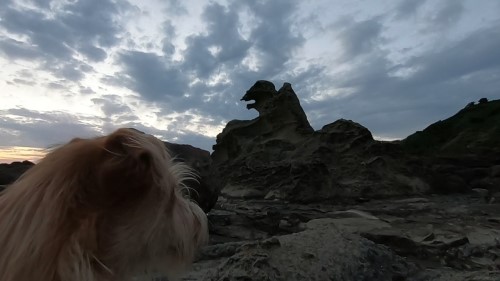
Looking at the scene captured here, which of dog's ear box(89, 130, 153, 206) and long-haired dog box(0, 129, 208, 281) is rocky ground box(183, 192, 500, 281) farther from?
dog's ear box(89, 130, 153, 206)

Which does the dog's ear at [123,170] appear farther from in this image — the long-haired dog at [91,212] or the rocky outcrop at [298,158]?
the rocky outcrop at [298,158]

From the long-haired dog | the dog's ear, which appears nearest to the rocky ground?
the long-haired dog

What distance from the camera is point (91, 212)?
7.34ft

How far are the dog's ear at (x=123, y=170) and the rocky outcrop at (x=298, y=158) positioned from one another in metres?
14.3

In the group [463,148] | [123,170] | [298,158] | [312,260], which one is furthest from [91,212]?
[463,148]

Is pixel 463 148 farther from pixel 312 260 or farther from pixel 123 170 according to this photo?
pixel 123 170

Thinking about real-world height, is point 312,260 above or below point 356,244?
below

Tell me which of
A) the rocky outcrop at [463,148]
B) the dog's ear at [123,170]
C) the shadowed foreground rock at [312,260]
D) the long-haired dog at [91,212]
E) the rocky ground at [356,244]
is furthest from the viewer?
the rocky outcrop at [463,148]

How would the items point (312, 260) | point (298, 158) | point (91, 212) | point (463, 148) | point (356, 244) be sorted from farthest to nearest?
point (463, 148)
point (298, 158)
point (356, 244)
point (312, 260)
point (91, 212)

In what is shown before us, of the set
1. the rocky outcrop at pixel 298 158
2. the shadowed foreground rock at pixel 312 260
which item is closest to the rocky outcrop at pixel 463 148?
the rocky outcrop at pixel 298 158

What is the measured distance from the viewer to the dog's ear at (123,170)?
2.26 m

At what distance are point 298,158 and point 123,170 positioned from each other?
17253 millimetres

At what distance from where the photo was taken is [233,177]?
20.5m

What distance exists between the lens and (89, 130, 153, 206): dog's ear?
2.26 m
